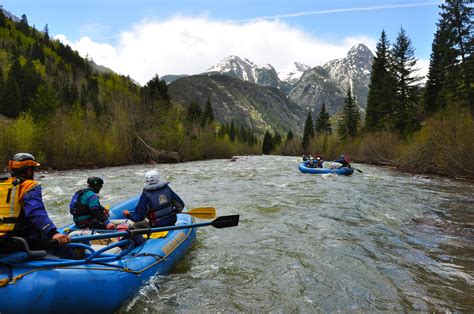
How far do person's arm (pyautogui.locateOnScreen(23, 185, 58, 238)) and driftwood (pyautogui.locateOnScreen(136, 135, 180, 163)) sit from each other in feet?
99.6

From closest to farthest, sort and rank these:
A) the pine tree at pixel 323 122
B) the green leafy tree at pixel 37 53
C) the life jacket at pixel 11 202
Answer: the life jacket at pixel 11 202 < the pine tree at pixel 323 122 < the green leafy tree at pixel 37 53

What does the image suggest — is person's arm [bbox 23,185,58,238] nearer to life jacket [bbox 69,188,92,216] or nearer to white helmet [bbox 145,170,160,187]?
life jacket [bbox 69,188,92,216]

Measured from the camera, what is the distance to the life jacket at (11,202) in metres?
3.75

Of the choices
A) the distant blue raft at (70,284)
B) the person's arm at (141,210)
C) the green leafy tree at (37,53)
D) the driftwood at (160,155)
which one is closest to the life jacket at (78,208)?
the person's arm at (141,210)

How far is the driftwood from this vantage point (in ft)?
113

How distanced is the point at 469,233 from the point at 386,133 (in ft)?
93.1

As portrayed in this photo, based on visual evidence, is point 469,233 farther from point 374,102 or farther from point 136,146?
point 374,102

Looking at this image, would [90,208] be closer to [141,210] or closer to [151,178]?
[141,210]

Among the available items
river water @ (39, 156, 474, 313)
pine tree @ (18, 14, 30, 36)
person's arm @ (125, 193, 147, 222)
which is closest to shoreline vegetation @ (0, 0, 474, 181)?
river water @ (39, 156, 474, 313)

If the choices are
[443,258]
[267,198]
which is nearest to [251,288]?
[443,258]

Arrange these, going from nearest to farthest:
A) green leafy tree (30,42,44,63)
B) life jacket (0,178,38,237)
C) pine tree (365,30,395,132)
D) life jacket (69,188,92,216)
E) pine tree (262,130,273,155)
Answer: life jacket (0,178,38,237) → life jacket (69,188,92,216) → pine tree (365,30,395,132) → green leafy tree (30,42,44,63) → pine tree (262,130,273,155)

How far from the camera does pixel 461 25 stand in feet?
90.5

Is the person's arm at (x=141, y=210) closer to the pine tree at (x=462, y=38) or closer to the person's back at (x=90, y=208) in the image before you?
the person's back at (x=90, y=208)

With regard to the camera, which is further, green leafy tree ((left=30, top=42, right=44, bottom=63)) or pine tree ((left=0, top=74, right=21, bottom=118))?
green leafy tree ((left=30, top=42, right=44, bottom=63))
